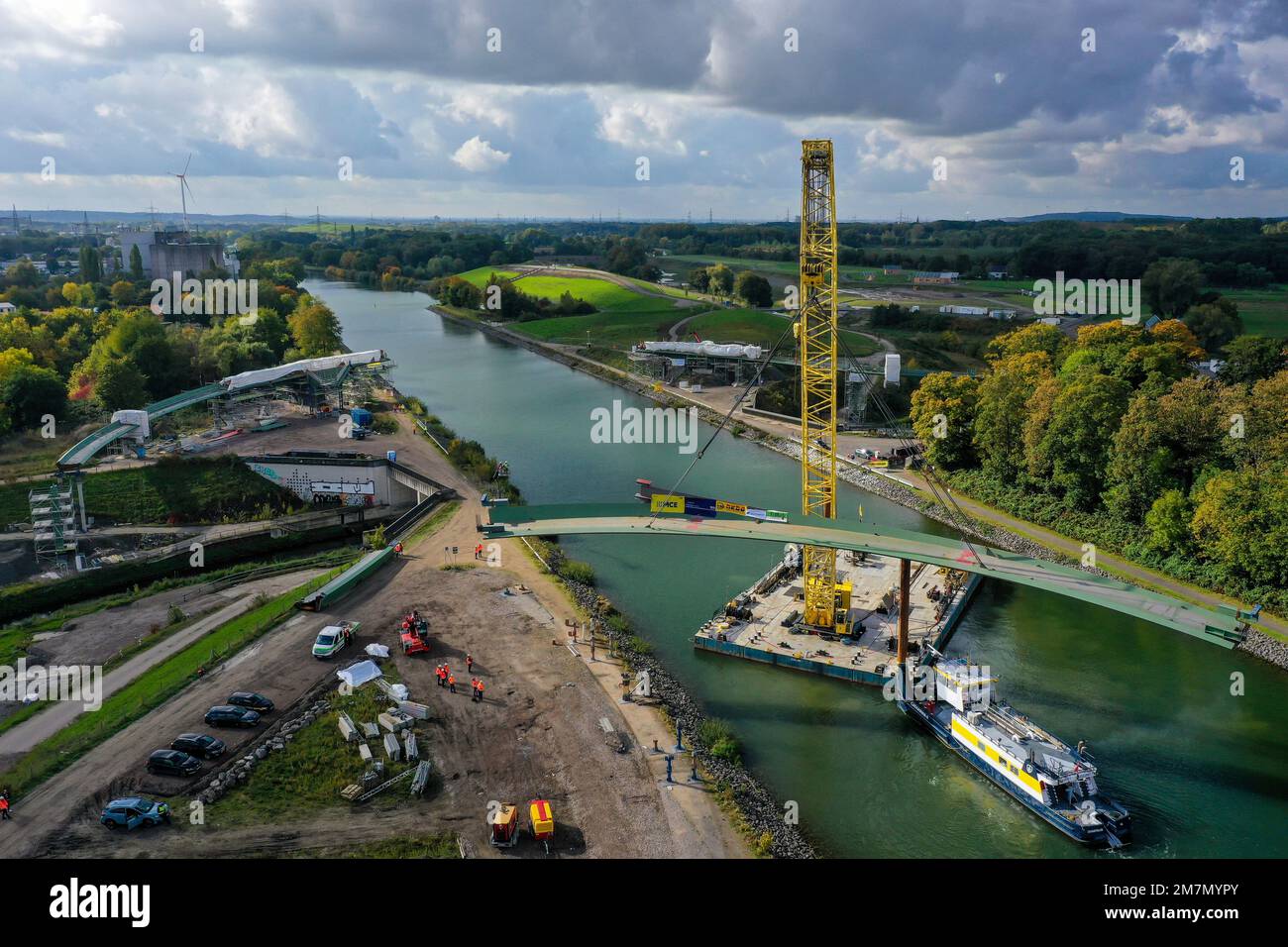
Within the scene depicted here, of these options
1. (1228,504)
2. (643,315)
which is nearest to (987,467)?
(1228,504)

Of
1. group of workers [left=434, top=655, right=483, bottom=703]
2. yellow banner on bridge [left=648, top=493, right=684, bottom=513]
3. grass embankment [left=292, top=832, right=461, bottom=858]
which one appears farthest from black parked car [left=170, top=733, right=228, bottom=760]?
yellow banner on bridge [left=648, top=493, right=684, bottom=513]

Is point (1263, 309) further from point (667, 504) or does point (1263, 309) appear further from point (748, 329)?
point (667, 504)

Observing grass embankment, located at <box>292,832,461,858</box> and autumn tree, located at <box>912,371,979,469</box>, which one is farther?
autumn tree, located at <box>912,371,979,469</box>

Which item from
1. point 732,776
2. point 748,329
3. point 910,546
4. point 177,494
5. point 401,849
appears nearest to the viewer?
point 401,849

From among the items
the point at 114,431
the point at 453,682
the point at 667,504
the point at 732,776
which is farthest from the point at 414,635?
the point at 114,431

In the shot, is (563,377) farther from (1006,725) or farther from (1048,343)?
(1006,725)

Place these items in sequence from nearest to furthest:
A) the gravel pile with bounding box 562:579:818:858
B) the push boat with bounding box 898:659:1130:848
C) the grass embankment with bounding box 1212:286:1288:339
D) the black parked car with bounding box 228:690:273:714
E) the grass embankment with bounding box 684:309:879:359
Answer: the gravel pile with bounding box 562:579:818:858 → the push boat with bounding box 898:659:1130:848 → the black parked car with bounding box 228:690:273:714 → the grass embankment with bounding box 1212:286:1288:339 → the grass embankment with bounding box 684:309:879:359

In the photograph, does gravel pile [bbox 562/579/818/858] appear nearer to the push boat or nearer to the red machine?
the push boat
